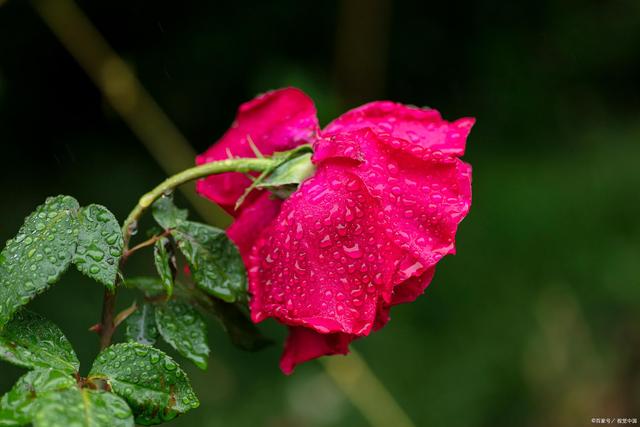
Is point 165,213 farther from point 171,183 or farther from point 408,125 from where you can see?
point 408,125

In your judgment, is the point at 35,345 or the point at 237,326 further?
the point at 237,326

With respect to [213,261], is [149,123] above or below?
below

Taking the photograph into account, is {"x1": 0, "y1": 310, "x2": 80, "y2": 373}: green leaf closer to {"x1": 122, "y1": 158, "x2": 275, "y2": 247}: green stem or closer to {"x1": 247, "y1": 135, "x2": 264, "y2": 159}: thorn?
{"x1": 122, "y1": 158, "x2": 275, "y2": 247}: green stem

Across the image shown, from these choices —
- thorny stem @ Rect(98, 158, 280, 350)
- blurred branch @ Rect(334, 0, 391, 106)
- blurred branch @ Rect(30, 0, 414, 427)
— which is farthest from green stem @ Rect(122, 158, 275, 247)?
blurred branch @ Rect(334, 0, 391, 106)

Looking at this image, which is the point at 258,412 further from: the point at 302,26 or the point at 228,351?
the point at 302,26

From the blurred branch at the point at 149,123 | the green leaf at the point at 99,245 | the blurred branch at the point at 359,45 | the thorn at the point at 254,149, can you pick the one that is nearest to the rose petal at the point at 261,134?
the thorn at the point at 254,149

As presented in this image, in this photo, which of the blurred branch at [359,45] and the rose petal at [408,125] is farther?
the blurred branch at [359,45]

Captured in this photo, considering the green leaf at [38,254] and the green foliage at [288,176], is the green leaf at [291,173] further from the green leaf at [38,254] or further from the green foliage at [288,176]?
the green leaf at [38,254]

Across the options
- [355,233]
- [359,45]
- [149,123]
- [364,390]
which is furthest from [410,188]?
[359,45]
